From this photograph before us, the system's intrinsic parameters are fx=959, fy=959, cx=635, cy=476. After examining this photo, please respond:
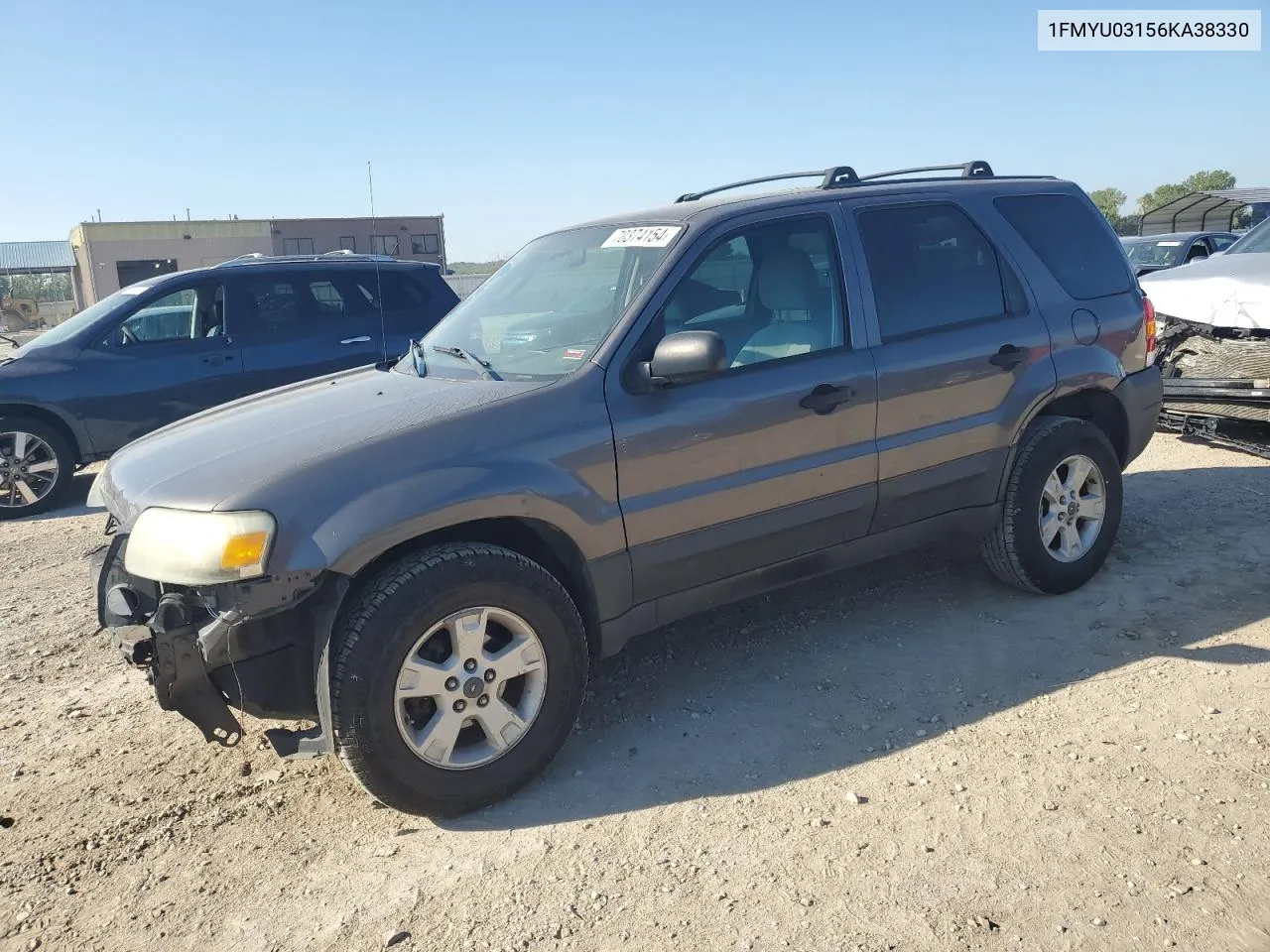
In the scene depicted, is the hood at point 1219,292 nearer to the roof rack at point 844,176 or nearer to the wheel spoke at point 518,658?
the roof rack at point 844,176

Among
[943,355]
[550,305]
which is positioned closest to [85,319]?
[550,305]

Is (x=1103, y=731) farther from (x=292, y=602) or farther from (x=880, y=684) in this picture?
(x=292, y=602)

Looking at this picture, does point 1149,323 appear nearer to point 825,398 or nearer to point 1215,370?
point 825,398

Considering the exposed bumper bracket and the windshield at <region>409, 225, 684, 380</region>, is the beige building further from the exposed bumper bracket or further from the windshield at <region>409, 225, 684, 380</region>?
the exposed bumper bracket

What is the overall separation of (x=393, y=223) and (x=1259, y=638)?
43.7 meters

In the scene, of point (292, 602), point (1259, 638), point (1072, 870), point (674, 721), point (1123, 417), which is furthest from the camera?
point (1123, 417)

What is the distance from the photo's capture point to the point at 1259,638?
4035 millimetres

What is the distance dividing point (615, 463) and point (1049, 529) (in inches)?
94.5

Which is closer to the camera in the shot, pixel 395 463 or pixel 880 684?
pixel 395 463

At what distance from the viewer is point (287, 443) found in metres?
3.16

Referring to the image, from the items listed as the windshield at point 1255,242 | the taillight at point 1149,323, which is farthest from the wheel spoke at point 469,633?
the windshield at point 1255,242

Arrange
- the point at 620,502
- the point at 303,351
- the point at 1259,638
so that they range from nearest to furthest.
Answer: the point at 620,502 → the point at 1259,638 → the point at 303,351

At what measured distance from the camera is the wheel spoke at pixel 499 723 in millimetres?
3088

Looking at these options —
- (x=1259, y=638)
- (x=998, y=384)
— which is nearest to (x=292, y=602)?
(x=998, y=384)
